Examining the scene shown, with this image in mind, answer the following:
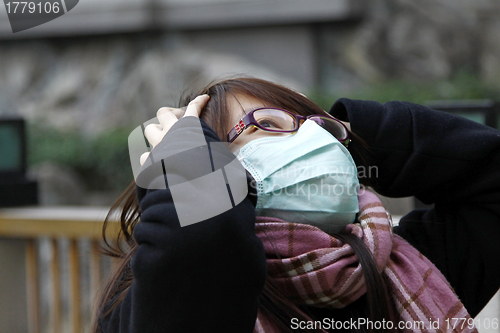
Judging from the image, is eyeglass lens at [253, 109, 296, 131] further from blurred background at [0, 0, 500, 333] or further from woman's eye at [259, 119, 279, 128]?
blurred background at [0, 0, 500, 333]

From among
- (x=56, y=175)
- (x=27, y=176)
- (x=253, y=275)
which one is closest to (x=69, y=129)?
(x=56, y=175)

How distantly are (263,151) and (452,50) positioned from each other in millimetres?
6126

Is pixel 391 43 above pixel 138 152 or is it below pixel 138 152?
above

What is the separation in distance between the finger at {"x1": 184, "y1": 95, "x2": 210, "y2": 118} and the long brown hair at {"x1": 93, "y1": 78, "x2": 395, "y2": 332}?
3 centimetres

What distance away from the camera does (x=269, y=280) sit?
96cm

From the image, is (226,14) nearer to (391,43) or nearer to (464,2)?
(391,43)

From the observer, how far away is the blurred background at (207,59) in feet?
20.1

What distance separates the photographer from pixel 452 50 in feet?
20.4

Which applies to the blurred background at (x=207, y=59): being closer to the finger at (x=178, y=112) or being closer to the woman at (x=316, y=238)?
the woman at (x=316, y=238)

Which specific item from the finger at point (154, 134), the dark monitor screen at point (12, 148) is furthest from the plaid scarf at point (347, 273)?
the dark monitor screen at point (12, 148)

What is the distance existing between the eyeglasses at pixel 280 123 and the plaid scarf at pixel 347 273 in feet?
0.68

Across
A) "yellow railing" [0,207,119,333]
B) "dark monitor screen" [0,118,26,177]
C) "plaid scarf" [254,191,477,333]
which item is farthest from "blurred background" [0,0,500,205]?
"plaid scarf" [254,191,477,333]

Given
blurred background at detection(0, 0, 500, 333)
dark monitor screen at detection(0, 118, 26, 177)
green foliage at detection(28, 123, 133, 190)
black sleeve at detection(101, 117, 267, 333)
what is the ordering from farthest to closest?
green foliage at detection(28, 123, 133, 190)
blurred background at detection(0, 0, 500, 333)
dark monitor screen at detection(0, 118, 26, 177)
black sleeve at detection(101, 117, 267, 333)

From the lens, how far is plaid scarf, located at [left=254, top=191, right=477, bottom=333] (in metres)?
0.94
